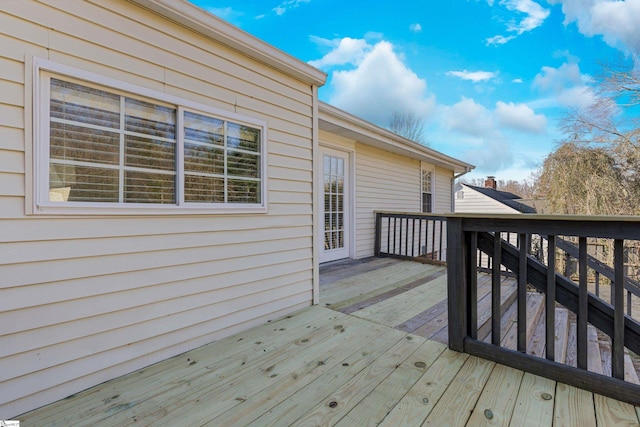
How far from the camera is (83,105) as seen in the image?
5.71 feet

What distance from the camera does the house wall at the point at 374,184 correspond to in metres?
5.55

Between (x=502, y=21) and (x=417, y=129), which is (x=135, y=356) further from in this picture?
(x=417, y=129)

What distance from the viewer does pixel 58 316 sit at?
1650 mm

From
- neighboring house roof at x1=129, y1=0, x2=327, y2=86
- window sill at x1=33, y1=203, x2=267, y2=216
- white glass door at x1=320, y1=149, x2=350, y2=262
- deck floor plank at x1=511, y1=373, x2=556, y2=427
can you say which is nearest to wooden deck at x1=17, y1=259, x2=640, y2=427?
deck floor plank at x1=511, y1=373, x2=556, y2=427

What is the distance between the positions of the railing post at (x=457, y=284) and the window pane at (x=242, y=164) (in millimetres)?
1677

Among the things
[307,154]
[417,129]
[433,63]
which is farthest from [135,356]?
[417,129]

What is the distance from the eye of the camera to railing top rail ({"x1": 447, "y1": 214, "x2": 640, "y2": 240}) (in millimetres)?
1528

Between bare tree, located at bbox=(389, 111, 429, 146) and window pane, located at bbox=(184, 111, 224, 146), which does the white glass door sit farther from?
bare tree, located at bbox=(389, 111, 429, 146)

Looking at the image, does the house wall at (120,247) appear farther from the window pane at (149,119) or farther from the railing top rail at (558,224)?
the railing top rail at (558,224)

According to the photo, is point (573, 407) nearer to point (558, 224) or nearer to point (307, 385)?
point (558, 224)

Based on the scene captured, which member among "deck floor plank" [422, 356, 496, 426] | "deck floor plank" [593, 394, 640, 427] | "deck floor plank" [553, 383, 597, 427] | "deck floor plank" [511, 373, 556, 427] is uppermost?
"deck floor plank" [593, 394, 640, 427]

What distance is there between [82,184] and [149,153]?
44 centimetres

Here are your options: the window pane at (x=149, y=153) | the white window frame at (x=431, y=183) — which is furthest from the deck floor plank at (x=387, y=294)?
the white window frame at (x=431, y=183)

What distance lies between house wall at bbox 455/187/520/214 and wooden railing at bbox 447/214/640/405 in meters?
13.9
